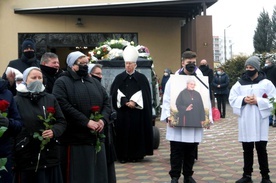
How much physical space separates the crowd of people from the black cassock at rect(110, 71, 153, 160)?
174 cm

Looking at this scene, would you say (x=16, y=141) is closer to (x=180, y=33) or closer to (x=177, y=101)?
(x=177, y=101)

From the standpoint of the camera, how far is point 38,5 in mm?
19609

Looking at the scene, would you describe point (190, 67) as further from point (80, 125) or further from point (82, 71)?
point (80, 125)

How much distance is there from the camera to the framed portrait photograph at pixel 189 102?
6781 millimetres

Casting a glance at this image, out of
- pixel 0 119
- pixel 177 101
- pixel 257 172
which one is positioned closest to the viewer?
pixel 0 119

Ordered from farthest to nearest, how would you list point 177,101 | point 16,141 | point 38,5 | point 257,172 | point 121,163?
point 38,5
point 121,163
point 257,172
point 177,101
point 16,141

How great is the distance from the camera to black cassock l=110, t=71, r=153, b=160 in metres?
8.91

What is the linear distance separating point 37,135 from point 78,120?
29.0 inches

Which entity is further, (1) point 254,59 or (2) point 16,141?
(1) point 254,59

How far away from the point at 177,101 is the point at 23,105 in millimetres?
2546

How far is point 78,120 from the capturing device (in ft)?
18.2

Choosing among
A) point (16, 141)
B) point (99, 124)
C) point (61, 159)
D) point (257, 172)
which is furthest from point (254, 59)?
point (16, 141)

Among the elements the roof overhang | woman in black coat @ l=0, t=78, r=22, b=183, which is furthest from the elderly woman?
the roof overhang

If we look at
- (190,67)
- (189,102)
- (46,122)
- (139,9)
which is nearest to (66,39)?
(139,9)
